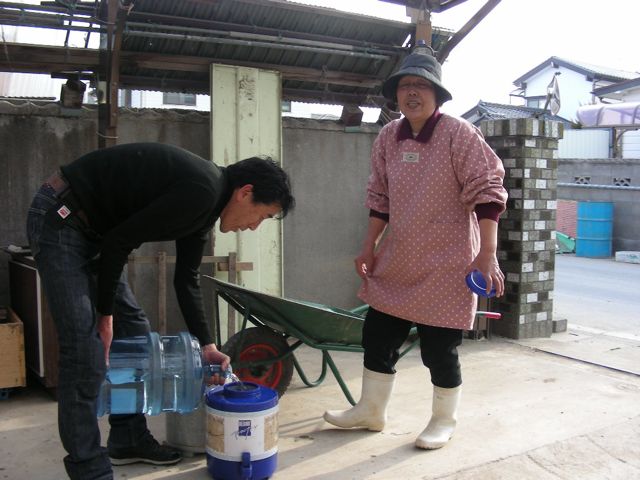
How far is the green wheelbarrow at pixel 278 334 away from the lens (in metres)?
3.45

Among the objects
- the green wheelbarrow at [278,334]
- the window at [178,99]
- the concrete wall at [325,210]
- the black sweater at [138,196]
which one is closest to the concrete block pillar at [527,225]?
the concrete wall at [325,210]

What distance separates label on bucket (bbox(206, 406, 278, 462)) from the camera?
2.62m

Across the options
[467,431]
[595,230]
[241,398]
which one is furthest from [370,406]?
[595,230]

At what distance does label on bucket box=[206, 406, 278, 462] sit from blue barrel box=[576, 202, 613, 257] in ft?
39.2

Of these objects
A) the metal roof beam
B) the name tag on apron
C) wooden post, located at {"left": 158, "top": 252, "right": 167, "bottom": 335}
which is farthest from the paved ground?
the metal roof beam

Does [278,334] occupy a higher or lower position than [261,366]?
higher

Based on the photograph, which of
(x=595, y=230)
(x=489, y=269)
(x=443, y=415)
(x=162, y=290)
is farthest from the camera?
(x=595, y=230)

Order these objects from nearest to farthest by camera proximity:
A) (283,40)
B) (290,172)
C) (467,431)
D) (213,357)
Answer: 1. (213,357)
2. (467,431)
3. (283,40)
4. (290,172)

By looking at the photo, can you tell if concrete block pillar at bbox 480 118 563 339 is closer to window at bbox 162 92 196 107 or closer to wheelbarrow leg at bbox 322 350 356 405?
wheelbarrow leg at bbox 322 350 356 405

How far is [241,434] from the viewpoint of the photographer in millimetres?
2629

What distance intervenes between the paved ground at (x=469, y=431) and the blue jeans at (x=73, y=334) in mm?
573

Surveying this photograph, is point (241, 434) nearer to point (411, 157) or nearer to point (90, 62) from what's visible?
point (411, 157)

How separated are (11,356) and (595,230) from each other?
472 inches

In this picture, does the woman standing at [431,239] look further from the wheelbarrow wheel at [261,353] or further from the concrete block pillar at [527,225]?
the concrete block pillar at [527,225]
